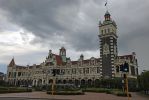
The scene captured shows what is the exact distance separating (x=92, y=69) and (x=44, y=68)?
92.4 feet

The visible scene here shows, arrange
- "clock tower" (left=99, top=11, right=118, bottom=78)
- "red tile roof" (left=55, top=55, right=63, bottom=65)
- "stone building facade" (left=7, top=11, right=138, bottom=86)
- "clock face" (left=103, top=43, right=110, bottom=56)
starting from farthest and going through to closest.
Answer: "red tile roof" (left=55, top=55, right=63, bottom=65) < "clock face" (left=103, top=43, right=110, bottom=56) < "stone building facade" (left=7, top=11, right=138, bottom=86) < "clock tower" (left=99, top=11, right=118, bottom=78)

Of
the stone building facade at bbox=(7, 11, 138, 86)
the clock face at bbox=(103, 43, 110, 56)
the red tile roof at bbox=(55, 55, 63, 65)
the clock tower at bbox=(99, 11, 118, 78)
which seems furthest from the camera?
the red tile roof at bbox=(55, 55, 63, 65)

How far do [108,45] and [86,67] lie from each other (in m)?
15.5

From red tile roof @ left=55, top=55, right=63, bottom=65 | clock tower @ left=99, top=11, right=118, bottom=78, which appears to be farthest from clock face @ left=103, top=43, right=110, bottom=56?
red tile roof @ left=55, top=55, right=63, bottom=65

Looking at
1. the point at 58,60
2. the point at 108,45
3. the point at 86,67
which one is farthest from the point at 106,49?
the point at 58,60

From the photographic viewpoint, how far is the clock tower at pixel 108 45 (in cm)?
8031

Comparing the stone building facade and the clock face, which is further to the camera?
the clock face

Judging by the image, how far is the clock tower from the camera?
8031 cm

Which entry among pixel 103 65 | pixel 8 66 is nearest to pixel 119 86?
pixel 103 65

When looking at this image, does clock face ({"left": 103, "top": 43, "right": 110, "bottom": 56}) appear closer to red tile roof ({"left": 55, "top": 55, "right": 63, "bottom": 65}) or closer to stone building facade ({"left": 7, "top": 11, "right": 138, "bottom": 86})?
stone building facade ({"left": 7, "top": 11, "right": 138, "bottom": 86})

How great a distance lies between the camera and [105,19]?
9012cm

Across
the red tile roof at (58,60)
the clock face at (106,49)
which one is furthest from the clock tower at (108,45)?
the red tile roof at (58,60)

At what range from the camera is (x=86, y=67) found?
9256cm

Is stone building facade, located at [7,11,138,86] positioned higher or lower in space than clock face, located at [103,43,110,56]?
lower
